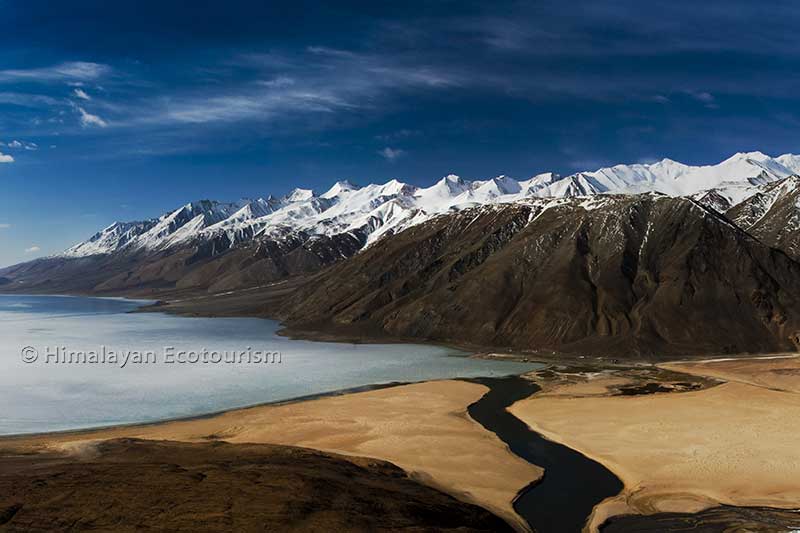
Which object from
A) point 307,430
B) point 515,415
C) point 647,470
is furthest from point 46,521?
point 515,415

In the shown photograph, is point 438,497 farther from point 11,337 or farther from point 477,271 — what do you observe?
point 11,337

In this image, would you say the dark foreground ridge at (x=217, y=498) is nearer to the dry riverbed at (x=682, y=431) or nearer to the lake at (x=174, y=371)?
the dry riverbed at (x=682, y=431)

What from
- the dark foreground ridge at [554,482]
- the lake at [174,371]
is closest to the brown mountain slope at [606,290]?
the lake at [174,371]

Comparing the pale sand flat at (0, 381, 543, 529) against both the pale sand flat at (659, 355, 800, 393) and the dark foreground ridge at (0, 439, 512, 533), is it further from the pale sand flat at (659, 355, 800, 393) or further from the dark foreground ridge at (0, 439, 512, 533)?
the pale sand flat at (659, 355, 800, 393)

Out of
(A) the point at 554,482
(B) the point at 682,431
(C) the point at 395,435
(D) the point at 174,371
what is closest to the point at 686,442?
(B) the point at 682,431

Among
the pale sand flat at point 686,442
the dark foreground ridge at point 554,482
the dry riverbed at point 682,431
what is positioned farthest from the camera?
the dry riverbed at point 682,431

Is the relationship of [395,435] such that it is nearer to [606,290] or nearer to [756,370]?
[756,370]

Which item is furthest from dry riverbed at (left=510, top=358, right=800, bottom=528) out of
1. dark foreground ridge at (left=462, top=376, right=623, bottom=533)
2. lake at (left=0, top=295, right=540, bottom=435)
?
lake at (left=0, top=295, right=540, bottom=435)
